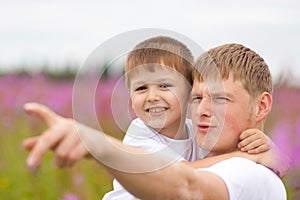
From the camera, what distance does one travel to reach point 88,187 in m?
3.01

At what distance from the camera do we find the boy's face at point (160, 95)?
61.5 inches

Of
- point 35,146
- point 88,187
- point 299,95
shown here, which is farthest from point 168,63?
point 299,95

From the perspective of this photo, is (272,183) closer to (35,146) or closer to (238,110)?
(238,110)

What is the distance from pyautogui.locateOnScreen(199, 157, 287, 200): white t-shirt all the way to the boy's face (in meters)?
0.27

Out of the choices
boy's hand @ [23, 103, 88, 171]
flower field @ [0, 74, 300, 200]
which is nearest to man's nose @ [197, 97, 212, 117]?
boy's hand @ [23, 103, 88, 171]

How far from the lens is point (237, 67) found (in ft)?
4.69

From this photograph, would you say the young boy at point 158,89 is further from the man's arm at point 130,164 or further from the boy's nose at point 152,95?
the man's arm at point 130,164

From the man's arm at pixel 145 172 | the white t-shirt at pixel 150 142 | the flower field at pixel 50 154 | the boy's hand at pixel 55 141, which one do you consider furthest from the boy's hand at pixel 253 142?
the flower field at pixel 50 154

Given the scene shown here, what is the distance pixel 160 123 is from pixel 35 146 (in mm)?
727

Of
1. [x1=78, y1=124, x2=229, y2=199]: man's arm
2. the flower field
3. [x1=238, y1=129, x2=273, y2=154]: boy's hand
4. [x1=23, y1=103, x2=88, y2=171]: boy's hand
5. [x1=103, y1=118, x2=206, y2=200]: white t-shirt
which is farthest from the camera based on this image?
the flower field

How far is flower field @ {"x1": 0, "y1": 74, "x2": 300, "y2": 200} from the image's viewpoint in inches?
105

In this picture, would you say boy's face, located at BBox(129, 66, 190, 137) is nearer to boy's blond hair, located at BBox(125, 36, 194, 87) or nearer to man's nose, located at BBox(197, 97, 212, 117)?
boy's blond hair, located at BBox(125, 36, 194, 87)

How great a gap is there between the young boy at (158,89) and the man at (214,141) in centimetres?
8

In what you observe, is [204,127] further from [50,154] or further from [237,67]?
[50,154]
